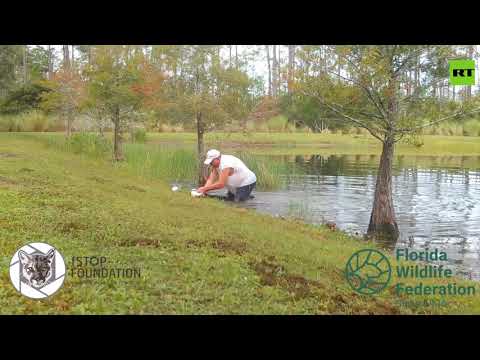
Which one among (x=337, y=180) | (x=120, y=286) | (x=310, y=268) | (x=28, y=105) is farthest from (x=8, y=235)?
(x=28, y=105)

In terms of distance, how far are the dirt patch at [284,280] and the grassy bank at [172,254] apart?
0.04 feet

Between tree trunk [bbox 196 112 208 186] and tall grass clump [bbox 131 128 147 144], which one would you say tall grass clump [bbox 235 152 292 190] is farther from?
tall grass clump [bbox 131 128 147 144]

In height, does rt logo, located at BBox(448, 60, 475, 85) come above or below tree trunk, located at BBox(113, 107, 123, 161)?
above

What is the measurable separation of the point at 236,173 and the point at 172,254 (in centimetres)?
519

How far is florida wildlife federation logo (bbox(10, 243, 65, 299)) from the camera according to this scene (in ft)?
14.9

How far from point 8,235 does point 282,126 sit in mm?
12343

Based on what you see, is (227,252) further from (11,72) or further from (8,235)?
(11,72)

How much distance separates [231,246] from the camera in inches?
252

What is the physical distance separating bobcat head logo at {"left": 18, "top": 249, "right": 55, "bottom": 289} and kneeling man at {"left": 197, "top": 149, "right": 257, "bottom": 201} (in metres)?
5.00

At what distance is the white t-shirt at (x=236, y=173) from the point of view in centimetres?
1016

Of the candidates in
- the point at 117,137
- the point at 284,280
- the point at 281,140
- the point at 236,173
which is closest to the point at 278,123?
the point at 281,140

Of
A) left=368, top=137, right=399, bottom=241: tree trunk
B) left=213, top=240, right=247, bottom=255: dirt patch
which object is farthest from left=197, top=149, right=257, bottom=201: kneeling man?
left=213, top=240, right=247, bottom=255: dirt patch

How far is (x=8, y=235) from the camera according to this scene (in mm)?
5500

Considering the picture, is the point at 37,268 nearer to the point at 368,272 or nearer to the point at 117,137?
the point at 368,272
